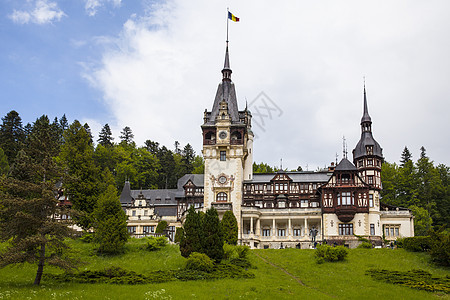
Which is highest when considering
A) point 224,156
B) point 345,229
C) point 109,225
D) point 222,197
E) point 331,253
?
point 224,156

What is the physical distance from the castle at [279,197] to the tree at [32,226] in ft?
108

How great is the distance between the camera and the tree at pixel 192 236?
40.7 m

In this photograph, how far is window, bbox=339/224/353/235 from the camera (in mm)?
65688

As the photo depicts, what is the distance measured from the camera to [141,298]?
86.7 feet

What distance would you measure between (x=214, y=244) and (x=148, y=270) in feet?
20.3

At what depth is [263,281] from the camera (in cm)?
3384

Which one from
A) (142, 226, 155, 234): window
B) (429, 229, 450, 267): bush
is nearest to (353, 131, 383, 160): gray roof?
(429, 229, 450, 267): bush

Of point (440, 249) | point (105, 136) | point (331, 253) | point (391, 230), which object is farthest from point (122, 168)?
point (440, 249)

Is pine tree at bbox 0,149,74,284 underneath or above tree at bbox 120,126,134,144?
underneath

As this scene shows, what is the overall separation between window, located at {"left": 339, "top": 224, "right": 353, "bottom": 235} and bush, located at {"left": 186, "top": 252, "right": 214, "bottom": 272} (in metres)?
33.3

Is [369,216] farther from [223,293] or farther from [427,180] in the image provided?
[223,293]

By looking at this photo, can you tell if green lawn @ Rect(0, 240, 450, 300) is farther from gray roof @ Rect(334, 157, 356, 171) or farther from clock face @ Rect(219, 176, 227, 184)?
clock face @ Rect(219, 176, 227, 184)

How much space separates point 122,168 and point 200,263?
199 feet

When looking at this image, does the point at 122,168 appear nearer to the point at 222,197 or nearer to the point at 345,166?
the point at 222,197
